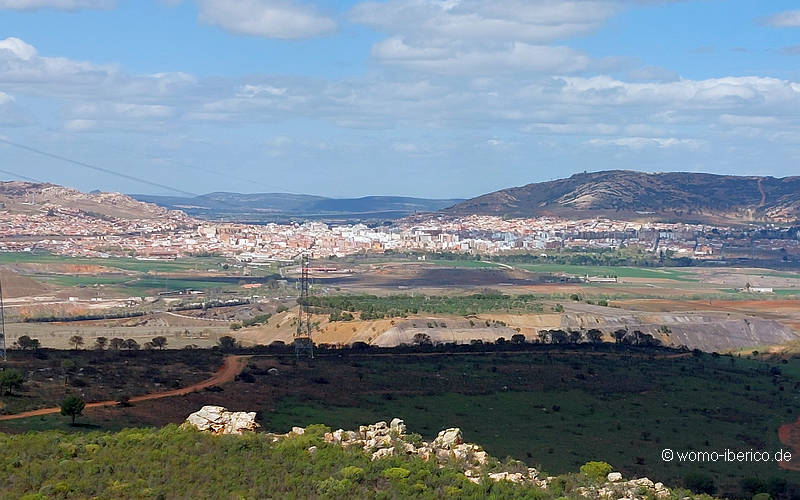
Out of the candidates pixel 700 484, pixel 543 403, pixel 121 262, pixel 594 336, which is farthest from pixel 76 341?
pixel 121 262

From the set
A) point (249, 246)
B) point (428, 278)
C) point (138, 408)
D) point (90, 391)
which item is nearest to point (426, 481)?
point (138, 408)

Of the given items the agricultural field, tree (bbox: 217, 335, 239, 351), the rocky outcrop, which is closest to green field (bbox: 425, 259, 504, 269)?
tree (bbox: 217, 335, 239, 351)

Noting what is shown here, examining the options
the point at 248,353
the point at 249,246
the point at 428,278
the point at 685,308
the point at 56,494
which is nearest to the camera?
the point at 56,494

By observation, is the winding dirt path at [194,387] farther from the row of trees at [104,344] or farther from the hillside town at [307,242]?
the hillside town at [307,242]

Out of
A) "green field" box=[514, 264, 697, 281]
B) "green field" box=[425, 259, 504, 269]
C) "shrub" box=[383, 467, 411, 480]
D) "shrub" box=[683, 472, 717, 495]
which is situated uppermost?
"shrub" box=[383, 467, 411, 480]

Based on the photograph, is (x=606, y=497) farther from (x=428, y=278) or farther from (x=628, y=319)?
(x=428, y=278)

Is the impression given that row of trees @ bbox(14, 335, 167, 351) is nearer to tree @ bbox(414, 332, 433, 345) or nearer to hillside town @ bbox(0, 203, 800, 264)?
tree @ bbox(414, 332, 433, 345)
